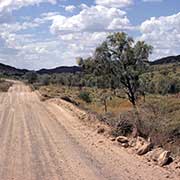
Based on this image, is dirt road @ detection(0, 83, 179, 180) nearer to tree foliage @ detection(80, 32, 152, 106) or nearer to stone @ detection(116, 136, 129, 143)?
stone @ detection(116, 136, 129, 143)

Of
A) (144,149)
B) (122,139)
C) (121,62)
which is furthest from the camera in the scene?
(121,62)

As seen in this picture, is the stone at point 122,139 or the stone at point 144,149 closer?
the stone at point 144,149

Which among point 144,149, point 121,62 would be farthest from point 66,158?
point 121,62

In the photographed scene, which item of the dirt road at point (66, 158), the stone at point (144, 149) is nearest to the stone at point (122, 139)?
the dirt road at point (66, 158)

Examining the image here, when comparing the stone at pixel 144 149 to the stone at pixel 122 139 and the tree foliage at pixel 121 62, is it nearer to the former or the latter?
the stone at pixel 122 139

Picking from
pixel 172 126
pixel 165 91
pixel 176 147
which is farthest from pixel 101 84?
pixel 165 91

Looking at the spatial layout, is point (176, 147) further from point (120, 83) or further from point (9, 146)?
point (120, 83)

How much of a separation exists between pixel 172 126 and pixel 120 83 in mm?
30173

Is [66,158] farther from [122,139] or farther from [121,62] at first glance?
[121,62]

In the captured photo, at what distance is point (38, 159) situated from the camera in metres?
15.8

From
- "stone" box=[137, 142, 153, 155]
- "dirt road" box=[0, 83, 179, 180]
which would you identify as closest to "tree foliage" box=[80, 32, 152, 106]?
"dirt road" box=[0, 83, 179, 180]

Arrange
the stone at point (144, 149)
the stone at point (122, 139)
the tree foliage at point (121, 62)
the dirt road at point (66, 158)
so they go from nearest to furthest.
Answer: the dirt road at point (66, 158) < the stone at point (144, 149) < the stone at point (122, 139) < the tree foliage at point (121, 62)

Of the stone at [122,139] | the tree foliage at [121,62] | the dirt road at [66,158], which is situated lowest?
the dirt road at [66,158]

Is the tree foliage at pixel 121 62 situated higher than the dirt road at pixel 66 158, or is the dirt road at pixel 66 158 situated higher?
the tree foliage at pixel 121 62
